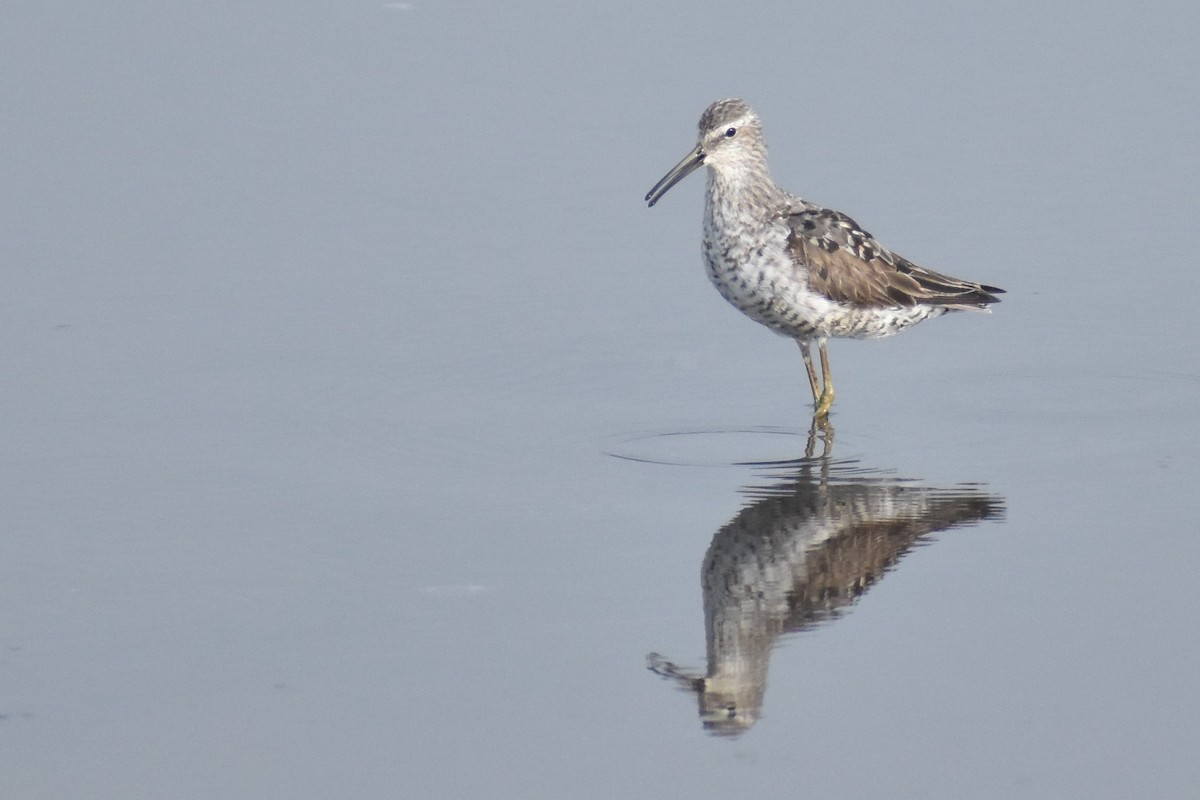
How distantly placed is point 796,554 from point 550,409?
6.79 feet

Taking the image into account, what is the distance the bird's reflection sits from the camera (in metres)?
6.50

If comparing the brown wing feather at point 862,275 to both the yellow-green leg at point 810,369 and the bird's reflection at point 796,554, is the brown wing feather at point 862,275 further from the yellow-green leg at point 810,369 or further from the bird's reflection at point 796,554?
the bird's reflection at point 796,554

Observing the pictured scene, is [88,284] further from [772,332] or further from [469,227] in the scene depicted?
[772,332]

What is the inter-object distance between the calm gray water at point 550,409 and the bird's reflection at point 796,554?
0.02 meters

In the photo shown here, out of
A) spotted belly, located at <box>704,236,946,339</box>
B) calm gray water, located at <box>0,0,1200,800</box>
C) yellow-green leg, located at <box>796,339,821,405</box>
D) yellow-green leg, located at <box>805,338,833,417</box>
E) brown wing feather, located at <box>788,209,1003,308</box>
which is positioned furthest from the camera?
brown wing feather, located at <box>788,209,1003,308</box>

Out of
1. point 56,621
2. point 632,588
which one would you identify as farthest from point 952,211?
point 56,621

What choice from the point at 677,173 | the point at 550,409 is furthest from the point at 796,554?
the point at 677,173

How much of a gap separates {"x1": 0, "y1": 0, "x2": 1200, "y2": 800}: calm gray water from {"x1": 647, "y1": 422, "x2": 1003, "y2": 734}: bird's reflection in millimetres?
21

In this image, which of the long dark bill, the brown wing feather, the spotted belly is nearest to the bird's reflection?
the spotted belly

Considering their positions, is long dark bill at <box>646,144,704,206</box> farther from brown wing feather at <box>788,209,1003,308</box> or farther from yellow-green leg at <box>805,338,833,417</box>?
yellow-green leg at <box>805,338,833,417</box>

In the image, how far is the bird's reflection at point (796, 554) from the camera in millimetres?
6496

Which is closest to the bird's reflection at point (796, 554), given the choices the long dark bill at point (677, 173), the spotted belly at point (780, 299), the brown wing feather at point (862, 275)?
the spotted belly at point (780, 299)

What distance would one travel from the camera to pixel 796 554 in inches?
295

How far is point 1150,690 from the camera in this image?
253 inches
